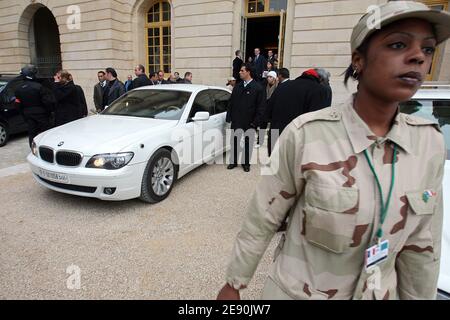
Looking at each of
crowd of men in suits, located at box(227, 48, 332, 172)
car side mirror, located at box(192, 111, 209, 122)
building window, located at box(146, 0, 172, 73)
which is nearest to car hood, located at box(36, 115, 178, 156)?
car side mirror, located at box(192, 111, 209, 122)

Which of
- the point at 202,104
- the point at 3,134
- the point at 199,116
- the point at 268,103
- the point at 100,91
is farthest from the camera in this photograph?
the point at 100,91

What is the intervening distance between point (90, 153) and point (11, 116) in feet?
18.0

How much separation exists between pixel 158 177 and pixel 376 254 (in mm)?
3480

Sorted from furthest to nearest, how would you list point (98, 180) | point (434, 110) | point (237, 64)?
point (237, 64), point (98, 180), point (434, 110)

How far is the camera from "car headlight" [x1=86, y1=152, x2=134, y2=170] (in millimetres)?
3547

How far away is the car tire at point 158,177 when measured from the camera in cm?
393

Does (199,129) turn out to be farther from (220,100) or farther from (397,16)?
(397,16)

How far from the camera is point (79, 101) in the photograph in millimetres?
6160

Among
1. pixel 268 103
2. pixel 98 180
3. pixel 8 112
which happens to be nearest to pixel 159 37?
pixel 8 112

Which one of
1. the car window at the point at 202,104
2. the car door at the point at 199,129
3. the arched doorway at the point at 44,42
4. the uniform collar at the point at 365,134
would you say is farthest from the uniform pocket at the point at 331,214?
the arched doorway at the point at 44,42

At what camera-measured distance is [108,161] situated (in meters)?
3.56

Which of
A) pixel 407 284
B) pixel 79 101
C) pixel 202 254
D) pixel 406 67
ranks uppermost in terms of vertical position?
pixel 406 67

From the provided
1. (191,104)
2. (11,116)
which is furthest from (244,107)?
(11,116)
